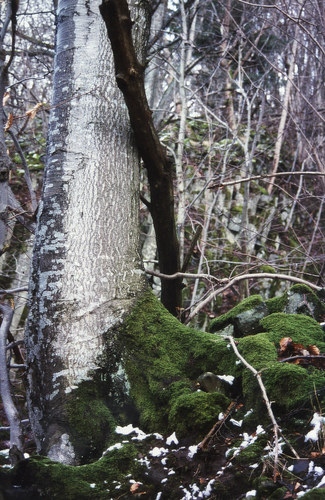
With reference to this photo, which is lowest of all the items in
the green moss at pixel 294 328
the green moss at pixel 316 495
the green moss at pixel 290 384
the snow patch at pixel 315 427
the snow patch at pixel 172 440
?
the snow patch at pixel 172 440

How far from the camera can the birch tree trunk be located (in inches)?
94.3

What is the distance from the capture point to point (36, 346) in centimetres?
255

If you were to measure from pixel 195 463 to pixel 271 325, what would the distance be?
→ 1.17m

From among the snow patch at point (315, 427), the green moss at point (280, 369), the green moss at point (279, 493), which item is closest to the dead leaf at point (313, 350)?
the green moss at point (280, 369)

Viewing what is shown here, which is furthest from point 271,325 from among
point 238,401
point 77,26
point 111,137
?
point 77,26

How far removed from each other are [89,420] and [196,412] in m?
0.59

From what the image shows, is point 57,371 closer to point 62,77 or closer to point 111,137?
point 111,137

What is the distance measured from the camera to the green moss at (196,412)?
211 cm

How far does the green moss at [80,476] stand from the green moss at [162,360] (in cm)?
34

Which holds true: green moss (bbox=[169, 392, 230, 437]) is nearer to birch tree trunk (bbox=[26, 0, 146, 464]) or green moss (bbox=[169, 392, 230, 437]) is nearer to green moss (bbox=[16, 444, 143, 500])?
green moss (bbox=[16, 444, 143, 500])

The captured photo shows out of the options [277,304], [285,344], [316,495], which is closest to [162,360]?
[285,344]

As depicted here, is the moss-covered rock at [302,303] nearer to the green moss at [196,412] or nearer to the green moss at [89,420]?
the green moss at [196,412]

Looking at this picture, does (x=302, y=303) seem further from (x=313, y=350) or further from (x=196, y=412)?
(x=196, y=412)

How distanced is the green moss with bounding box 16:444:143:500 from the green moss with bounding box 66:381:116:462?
226 mm
